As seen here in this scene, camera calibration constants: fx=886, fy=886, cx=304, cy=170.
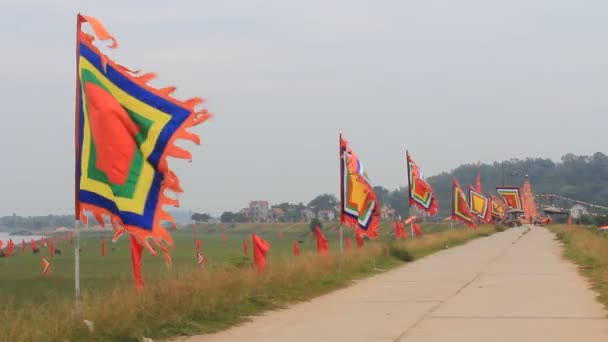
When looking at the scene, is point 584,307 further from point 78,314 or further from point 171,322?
point 78,314

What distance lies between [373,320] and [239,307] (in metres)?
1.98

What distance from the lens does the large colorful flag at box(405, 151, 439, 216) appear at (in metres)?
33.2

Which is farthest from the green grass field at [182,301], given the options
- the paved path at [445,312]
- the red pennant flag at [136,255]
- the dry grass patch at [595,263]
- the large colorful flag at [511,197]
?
the large colorful flag at [511,197]

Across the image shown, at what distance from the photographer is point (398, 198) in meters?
183

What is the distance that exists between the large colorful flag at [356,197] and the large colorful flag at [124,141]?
12506 mm

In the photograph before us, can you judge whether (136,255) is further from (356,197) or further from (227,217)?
(227,217)

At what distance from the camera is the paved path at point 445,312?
35.9 ft

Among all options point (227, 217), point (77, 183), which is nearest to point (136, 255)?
point (77, 183)

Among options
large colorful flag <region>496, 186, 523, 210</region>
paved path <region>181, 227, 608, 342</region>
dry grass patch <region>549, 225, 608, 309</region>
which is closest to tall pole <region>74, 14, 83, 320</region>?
paved path <region>181, 227, 608, 342</region>

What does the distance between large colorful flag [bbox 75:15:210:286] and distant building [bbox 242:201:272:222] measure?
167880 millimetres

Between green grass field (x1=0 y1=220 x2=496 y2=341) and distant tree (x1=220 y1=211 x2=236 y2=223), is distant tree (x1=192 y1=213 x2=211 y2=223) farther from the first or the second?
green grass field (x1=0 y1=220 x2=496 y2=341)

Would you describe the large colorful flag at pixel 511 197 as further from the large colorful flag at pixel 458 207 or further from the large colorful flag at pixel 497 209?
the large colorful flag at pixel 458 207

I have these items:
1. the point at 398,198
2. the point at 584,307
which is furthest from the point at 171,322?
the point at 398,198

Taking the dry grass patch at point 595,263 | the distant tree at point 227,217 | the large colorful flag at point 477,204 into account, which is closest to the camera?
the dry grass patch at point 595,263
